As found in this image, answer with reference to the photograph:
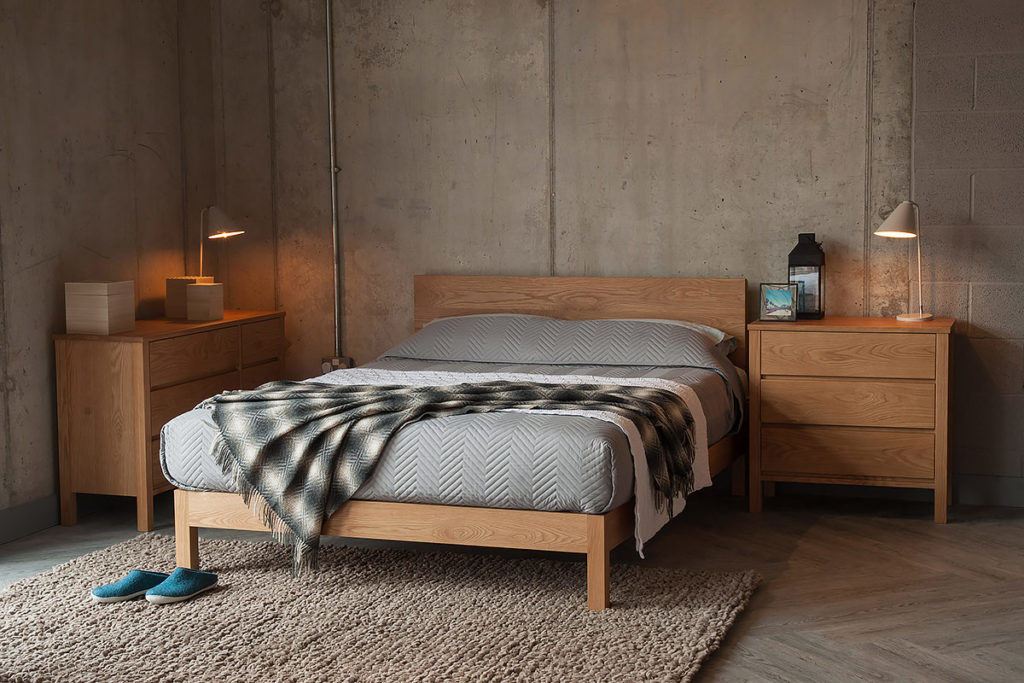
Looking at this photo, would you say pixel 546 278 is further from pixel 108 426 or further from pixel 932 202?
pixel 108 426

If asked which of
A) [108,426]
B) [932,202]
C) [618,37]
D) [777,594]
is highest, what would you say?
[618,37]

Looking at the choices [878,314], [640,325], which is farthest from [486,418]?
[878,314]

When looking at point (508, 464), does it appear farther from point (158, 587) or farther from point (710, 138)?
point (710, 138)

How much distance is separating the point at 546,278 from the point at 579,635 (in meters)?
2.28

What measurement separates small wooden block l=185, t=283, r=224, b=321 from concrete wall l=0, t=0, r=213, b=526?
278mm

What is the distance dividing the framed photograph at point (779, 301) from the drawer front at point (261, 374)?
7.38 ft

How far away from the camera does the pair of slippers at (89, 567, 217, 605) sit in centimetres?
331

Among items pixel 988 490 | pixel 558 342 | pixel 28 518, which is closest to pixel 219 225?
pixel 28 518

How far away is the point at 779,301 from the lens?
177 inches

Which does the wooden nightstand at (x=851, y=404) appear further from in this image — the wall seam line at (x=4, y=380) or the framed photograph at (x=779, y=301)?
the wall seam line at (x=4, y=380)

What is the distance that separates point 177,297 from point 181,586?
72.8 inches

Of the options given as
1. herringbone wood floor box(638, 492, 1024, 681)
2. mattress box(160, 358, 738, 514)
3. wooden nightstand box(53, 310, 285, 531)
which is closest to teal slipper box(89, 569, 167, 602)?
mattress box(160, 358, 738, 514)

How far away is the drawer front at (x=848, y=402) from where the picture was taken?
4.23 m

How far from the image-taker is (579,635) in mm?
2998
